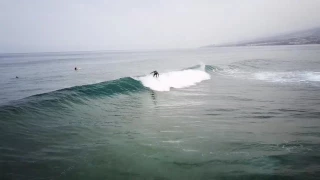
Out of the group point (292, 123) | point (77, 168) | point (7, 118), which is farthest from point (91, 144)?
point (292, 123)

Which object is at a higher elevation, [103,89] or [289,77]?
[103,89]

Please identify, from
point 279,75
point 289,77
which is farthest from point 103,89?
point 279,75

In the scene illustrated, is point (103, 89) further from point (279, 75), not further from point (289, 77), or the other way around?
point (279, 75)

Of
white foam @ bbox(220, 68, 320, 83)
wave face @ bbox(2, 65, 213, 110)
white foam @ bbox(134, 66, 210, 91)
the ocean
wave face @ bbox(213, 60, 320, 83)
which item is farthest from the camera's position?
wave face @ bbox(213, 60, 320, 83)

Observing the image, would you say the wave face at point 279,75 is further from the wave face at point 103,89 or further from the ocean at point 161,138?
the ocean at point 161,138

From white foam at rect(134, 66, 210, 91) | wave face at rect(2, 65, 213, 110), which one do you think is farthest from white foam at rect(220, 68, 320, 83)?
wave face at rect(2, 65, 213, 110)

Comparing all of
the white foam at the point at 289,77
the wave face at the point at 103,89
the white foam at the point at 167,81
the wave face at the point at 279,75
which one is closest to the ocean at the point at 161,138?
the wave face at the point at 103,89

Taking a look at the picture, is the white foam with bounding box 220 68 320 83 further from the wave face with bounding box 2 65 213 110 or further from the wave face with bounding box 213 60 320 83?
the wave face with bounding box 2 65 213 110

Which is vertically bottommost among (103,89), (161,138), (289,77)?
(161,138)

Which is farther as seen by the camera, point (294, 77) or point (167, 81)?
point (167, 81)

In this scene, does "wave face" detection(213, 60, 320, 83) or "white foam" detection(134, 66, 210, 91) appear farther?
→ "wave face" detection(213, 60, 320, 83)

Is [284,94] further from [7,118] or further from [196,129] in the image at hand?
[7,118]

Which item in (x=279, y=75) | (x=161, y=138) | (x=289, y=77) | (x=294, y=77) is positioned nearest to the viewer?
(x=161, y=138)

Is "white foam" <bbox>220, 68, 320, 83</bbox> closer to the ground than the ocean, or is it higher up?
higher up
